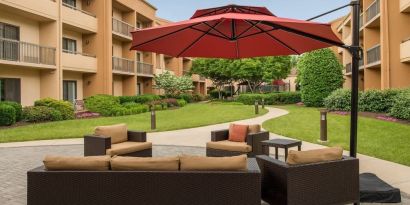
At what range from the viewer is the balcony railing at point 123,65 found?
2825cm

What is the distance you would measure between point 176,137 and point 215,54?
17.3 feet

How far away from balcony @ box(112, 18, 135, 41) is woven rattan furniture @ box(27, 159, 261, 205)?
24.9 metres

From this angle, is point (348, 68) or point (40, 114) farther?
point (348, 68)

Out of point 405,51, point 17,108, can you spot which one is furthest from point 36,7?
point 405,51

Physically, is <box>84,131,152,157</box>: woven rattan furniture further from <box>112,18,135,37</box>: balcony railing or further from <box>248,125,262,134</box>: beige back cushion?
<box>112,18,135,37</box>: balcony railing

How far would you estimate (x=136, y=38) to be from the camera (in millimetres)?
6137

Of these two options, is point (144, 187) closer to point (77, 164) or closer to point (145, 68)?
point (77, 164)

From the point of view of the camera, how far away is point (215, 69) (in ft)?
149

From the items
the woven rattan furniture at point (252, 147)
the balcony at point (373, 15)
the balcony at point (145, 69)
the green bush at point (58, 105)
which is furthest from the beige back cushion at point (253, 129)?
the balcony at point (145, 69)

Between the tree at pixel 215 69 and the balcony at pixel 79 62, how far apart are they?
21682 millimetres

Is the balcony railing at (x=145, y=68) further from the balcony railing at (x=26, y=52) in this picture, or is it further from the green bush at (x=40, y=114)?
the green bush at (x=40, y=114)

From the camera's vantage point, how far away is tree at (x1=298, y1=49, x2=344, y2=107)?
94.7ft

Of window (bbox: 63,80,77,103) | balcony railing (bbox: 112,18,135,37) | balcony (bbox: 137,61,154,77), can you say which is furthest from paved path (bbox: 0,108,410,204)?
balcony (bbox: 137,61,154,77)

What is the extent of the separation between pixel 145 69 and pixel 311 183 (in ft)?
103
